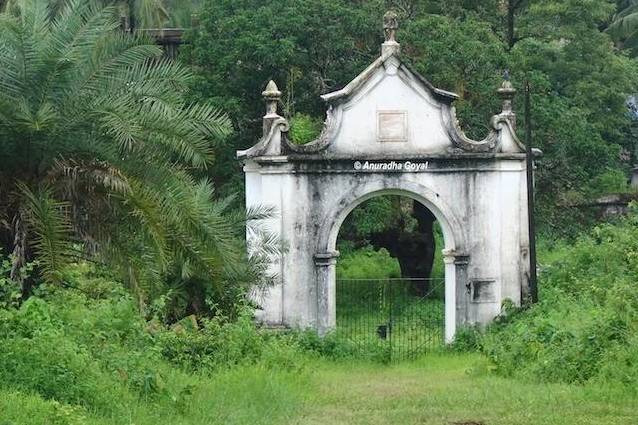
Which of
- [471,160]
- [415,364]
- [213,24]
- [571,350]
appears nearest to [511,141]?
[471,160]

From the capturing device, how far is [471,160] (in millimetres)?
21734

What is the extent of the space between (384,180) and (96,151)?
8618 mm

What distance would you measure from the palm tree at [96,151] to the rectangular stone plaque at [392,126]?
23.6ft

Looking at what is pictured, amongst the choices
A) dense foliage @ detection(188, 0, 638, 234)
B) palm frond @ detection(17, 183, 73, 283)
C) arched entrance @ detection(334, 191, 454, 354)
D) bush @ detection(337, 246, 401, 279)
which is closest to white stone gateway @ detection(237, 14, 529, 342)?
arched entrance @ detection(334, 191, 454, 354)

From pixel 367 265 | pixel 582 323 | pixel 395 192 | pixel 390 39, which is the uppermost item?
pixel 390 39

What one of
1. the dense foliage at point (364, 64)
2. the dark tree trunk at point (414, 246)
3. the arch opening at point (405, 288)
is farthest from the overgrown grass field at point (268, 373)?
the dark tree trunk at point (414, 246)

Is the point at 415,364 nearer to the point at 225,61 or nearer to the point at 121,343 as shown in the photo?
the point at 121,343

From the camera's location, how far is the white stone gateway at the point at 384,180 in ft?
71.2

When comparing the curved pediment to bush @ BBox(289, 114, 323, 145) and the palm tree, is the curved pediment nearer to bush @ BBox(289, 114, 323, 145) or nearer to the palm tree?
bush @ BBox(289, 114, 323, 145)

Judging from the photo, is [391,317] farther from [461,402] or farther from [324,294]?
[461,402]

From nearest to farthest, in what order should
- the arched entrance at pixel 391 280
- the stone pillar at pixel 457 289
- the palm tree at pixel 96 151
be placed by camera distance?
the palm tree at pixel 96 151 < the stone pillar at pixel 457 289 < the arched entrance at pixel 391 280

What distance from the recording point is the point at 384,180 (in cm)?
2177

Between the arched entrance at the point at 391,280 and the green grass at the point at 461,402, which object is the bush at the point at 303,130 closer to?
the arched entrance at the point at 391,280

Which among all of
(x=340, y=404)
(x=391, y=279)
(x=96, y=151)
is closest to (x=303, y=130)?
(x=391, y=279)
